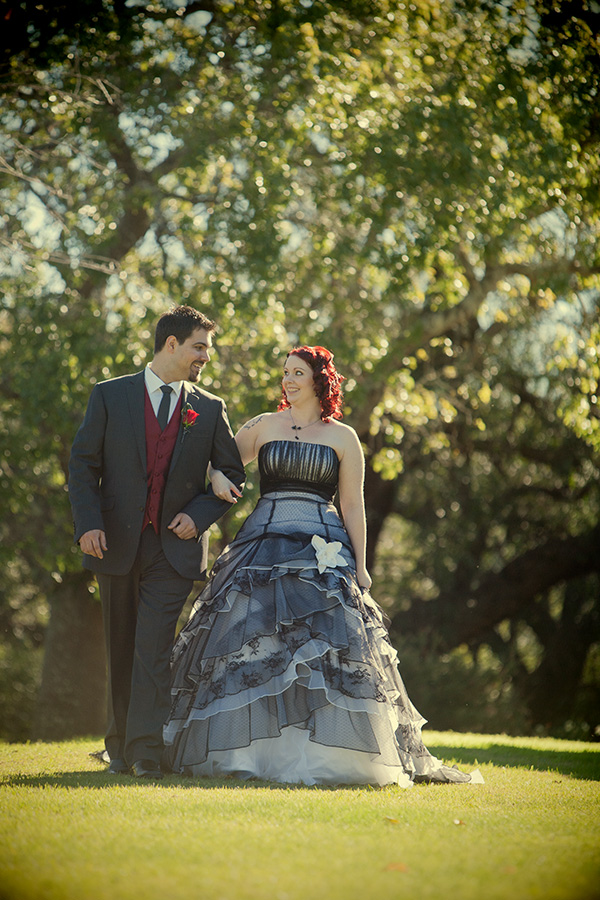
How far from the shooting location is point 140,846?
118 inches

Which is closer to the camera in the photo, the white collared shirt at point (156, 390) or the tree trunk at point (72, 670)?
the white collared shirt at point (156, 390)

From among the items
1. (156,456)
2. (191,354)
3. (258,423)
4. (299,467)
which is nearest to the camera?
(156,456)

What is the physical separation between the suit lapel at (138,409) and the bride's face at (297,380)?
3.28 ft

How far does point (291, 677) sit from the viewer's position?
15.2ft

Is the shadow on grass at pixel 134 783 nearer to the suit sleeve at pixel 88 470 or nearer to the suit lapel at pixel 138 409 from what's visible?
the suit sleeve at pixel 88 470

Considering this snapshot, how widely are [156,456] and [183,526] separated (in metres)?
0.43

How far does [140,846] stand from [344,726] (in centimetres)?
178

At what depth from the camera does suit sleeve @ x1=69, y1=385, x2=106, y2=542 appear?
4.69 metres

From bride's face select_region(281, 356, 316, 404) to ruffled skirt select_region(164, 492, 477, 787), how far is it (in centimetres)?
92

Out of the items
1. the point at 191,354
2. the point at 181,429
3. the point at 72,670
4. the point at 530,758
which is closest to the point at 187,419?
the point at 181,429

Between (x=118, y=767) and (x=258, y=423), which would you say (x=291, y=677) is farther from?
(x=258, y=423)

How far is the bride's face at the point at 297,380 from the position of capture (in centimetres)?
565

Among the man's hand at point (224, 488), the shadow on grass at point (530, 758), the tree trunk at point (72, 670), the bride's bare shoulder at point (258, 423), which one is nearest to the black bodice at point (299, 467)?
the bride's bare shoulder at point (258, 423)

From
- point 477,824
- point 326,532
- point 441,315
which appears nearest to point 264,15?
point 441,315
